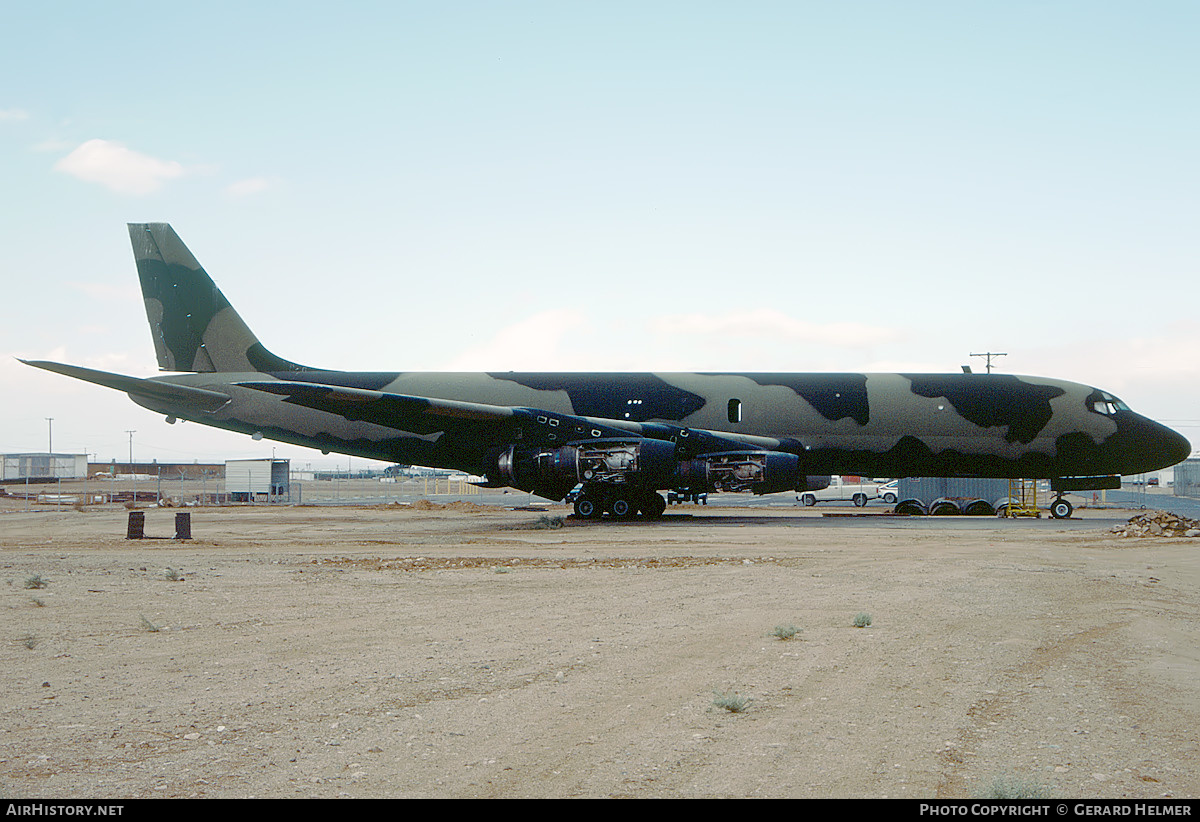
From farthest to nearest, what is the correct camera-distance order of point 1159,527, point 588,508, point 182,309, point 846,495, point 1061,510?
1. point 846,495
2. point 1061,510
3. point 182,309
4. point 588,508
5. point 1159,527

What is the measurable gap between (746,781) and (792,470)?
69.1 ft

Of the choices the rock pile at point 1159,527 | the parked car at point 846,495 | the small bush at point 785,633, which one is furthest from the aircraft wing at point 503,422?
the parked car at point 846,495

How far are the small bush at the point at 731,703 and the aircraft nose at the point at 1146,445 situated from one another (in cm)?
2457

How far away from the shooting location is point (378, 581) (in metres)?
13.1

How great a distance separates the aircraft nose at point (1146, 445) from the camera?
2652 cm

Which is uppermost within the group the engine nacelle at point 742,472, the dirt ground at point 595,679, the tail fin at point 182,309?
the tail fin at point 182,309

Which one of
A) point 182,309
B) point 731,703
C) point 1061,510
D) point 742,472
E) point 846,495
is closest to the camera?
point 731,703

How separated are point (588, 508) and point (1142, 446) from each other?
15.9 metres

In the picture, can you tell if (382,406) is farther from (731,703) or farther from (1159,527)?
(731,703)

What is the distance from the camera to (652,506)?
92.1 feet

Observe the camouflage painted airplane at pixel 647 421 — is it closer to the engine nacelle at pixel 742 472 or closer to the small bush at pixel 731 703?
the engine nacelle at pixel 742 472

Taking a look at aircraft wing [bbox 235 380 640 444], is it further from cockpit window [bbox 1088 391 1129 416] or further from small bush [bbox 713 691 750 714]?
small bush [bbox 713 691 750 714]

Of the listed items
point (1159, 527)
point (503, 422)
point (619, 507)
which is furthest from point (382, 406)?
point (1159, 527)
